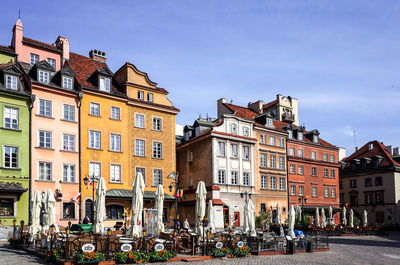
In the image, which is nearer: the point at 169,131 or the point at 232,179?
the point at 169,131

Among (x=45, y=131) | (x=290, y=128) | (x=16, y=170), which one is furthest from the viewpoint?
(x=290, y=128)

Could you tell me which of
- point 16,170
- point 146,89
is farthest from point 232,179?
point 16,170

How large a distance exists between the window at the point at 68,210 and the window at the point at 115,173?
430 centimetres

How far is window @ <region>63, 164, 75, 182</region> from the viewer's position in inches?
1425

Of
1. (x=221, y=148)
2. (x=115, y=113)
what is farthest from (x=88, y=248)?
(x=221, y=148)

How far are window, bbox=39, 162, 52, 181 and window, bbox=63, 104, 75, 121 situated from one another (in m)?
4.39

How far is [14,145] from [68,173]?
16.5 ft

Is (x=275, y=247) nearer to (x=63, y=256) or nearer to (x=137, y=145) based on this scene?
(x=63, y=256)

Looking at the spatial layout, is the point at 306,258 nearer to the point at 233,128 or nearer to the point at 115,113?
the point at 115,113

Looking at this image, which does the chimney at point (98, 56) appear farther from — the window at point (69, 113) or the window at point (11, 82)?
the window at point (11, 82)

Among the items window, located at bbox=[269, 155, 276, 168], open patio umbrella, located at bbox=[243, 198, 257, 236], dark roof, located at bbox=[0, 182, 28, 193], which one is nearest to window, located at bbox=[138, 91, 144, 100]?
dark roof, located at bbox=[0, 182, 28, 193]

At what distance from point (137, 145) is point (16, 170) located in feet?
37.7

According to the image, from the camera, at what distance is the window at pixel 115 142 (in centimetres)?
3941

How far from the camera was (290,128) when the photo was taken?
2295 inches
